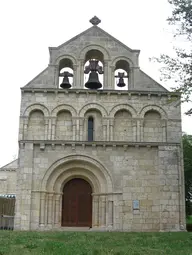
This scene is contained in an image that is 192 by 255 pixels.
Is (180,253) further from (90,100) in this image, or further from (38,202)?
(90,100)

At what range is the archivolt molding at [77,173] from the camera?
2121 cm

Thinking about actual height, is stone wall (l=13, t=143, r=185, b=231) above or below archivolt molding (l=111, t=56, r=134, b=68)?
below

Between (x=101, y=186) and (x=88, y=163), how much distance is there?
1.51 metres

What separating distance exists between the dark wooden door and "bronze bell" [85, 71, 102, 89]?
577cm

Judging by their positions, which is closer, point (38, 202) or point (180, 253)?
point (180, 253)

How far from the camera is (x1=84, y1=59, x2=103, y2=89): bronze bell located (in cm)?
2302

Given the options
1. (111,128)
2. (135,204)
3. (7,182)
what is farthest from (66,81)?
(7,182)

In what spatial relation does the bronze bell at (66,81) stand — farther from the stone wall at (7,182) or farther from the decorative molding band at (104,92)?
the stone wall at (7,182)

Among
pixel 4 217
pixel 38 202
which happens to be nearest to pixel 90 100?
pixel 38 202

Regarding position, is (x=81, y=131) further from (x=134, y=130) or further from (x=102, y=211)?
(x=102, y=211)

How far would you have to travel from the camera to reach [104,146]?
846 inches

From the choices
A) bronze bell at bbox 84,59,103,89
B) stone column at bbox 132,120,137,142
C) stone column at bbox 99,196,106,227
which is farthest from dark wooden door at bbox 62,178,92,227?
bronze bell at bbox 84,59,103,89

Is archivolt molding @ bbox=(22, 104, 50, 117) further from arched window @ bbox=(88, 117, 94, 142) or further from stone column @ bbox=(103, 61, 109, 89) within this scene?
stone column @ bbox=(103, 61, 109, 89)

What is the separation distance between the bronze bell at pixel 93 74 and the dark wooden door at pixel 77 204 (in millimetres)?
5820
